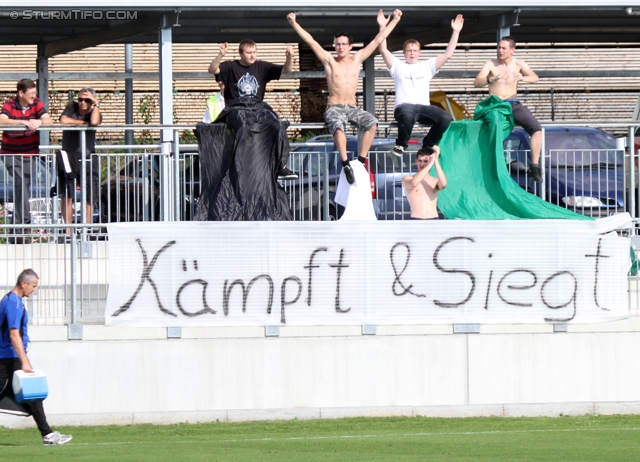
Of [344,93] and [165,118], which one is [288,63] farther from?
[165,118]

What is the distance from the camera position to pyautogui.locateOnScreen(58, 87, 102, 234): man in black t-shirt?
51.6 feet

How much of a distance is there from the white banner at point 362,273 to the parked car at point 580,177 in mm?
1932

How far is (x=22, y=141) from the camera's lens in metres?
16.3

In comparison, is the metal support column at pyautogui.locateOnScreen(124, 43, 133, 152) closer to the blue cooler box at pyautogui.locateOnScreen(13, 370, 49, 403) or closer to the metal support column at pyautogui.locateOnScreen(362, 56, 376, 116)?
the metal support column at pyautogui.locateOnScreen(362, 56, 376, 116)

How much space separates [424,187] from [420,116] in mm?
1197

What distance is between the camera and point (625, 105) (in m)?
33.7

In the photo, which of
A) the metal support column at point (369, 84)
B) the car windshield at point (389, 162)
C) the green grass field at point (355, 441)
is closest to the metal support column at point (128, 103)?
the metal support column at point (369, 84)

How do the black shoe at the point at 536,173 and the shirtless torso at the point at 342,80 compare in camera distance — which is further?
the black shoe at the point at 536,173

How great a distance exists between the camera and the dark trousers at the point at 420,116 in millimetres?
15938

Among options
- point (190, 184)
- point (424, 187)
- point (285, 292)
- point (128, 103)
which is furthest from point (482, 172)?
point (128, 103)

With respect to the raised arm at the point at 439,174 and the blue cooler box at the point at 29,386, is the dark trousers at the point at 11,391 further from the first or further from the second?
the raised arm at the point at 439,174

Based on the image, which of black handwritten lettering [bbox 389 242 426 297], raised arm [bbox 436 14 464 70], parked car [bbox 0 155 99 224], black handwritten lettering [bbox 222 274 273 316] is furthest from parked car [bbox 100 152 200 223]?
raised arm [bbox 436 14 464 70]

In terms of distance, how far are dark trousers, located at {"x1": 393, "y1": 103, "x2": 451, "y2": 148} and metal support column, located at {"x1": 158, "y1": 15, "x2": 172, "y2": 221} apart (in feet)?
9.52
